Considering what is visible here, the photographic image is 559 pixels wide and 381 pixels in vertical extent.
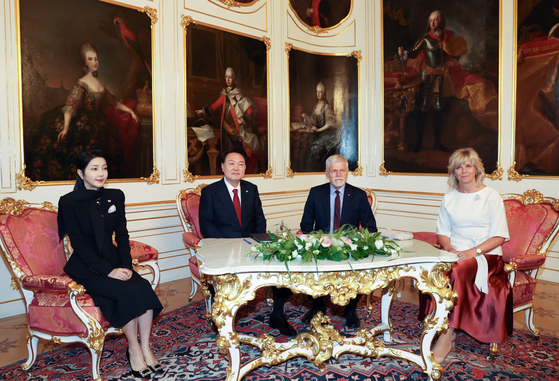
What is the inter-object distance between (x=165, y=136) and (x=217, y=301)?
3.64m

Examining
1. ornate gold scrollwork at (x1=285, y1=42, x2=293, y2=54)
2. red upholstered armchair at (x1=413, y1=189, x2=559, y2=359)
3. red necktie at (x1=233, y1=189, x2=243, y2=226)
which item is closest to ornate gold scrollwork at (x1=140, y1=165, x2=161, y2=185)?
red necktie at (x1=233, y1=189, x2=243, y2=226)

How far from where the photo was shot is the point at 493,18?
19.6ft

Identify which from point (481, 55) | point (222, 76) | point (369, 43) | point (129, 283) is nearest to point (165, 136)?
point (222, 76)

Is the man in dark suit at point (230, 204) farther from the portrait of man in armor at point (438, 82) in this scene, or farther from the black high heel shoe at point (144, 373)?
the portrait of man in armor at point (438, 82)

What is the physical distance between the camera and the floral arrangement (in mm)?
2600

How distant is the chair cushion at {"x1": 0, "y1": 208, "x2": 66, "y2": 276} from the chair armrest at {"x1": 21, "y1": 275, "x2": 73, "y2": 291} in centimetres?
15

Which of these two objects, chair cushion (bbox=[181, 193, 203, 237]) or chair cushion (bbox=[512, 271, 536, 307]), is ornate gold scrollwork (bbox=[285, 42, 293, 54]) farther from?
chair cushion (bbox=[512, 271, 536, 307])

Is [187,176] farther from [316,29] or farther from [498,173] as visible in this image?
[498,173]

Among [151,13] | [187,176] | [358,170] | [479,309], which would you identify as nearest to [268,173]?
A: [187,176]

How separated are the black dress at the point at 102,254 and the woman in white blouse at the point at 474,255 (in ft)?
8.23

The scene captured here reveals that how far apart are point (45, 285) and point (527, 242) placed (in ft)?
14.7

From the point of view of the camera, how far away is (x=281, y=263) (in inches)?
101

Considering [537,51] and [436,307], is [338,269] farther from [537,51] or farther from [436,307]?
[537,51]

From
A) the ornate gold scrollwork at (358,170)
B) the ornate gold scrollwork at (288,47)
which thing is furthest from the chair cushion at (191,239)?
the ornate gold scrollwork at (358,170)
